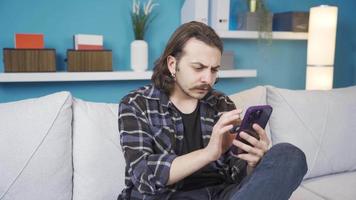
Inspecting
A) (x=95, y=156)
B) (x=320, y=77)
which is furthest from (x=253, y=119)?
(x=320, y=77)

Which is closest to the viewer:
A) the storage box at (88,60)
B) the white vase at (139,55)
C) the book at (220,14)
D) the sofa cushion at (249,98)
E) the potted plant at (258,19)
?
the sofa cushion at (249,98)

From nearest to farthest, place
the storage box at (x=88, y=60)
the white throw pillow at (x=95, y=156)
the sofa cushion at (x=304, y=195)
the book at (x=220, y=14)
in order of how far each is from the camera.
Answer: the white throw pillow at (x=95, y=156)
the sofa cushion at (x=304, y=195)
the storage box at (x=88, y=60)
the book at (x=220, y=14)

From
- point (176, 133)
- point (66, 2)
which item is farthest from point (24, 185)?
point (66, 2)

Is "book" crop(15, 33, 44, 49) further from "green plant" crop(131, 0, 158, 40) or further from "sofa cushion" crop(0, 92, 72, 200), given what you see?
"sofa cushion" crop(0, 92, 72, 200)

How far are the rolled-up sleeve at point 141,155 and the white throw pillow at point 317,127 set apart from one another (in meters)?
0.74

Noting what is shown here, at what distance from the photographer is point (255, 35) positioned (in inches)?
92.7

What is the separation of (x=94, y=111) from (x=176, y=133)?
0.36 meters

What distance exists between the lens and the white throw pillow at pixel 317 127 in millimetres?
1587

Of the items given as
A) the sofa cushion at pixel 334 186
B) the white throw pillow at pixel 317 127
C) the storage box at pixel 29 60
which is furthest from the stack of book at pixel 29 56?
the sofa cushion at pixel 334 186

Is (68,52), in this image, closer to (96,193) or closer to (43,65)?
(43,65)

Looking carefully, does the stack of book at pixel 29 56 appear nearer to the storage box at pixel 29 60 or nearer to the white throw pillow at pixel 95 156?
the storage box at pixel 29 60

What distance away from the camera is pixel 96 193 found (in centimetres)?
122

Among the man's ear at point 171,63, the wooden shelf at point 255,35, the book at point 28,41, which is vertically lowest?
the man's ear at point 171,63

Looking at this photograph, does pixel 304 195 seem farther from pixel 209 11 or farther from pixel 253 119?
pixel 209 11
